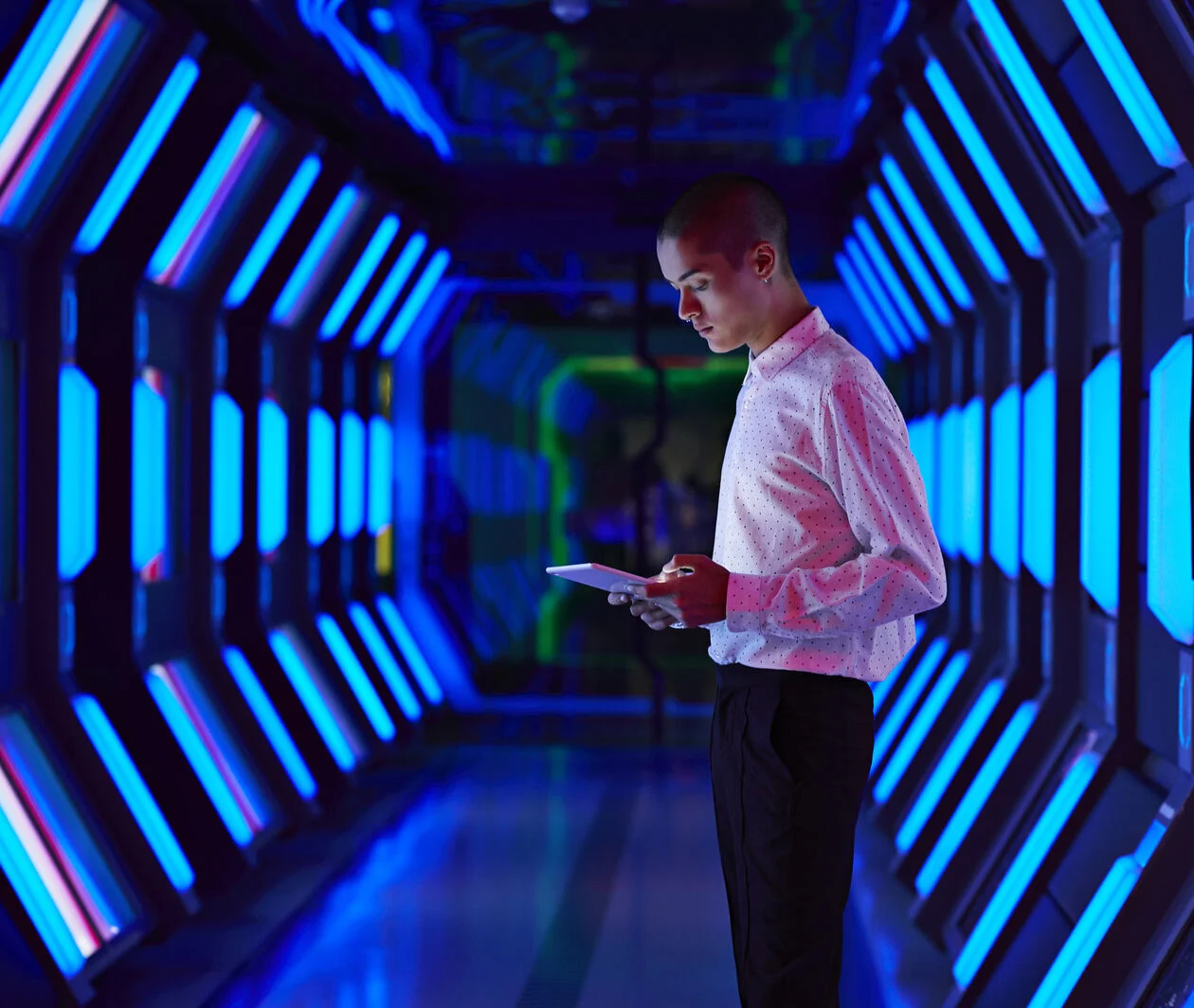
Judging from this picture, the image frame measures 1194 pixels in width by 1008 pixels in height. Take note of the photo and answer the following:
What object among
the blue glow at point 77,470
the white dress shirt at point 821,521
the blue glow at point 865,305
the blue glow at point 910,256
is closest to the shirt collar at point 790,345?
the white dress shirt at point 821,521

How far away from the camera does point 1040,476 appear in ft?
12.1

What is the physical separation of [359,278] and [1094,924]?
4687 mm

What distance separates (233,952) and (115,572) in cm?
121

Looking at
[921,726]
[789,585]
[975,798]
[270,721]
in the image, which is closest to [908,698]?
[921,726]

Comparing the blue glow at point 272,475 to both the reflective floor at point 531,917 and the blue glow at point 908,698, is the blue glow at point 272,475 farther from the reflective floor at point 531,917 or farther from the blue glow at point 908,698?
the blue glow at point 908,698

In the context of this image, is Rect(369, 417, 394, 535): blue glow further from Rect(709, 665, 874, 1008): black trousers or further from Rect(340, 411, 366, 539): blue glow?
Rect(709, 665, 874, 1008): black trousers

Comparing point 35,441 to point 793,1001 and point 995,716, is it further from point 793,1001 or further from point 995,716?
point 995,716

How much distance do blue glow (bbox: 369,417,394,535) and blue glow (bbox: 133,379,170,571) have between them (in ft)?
8.26

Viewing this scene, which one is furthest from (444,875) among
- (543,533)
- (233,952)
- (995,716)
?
(543,533)

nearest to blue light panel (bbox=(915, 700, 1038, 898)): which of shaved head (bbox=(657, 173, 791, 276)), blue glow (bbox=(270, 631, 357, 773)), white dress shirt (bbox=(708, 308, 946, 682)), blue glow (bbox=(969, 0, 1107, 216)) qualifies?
blue glow (bbox=(969, 0, 1107, 216))

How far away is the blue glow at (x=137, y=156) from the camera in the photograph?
3.62 meters

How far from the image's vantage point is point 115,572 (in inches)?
154

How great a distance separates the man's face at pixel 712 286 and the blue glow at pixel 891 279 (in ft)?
14.1

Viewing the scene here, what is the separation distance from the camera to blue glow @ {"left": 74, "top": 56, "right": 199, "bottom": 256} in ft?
11.9
